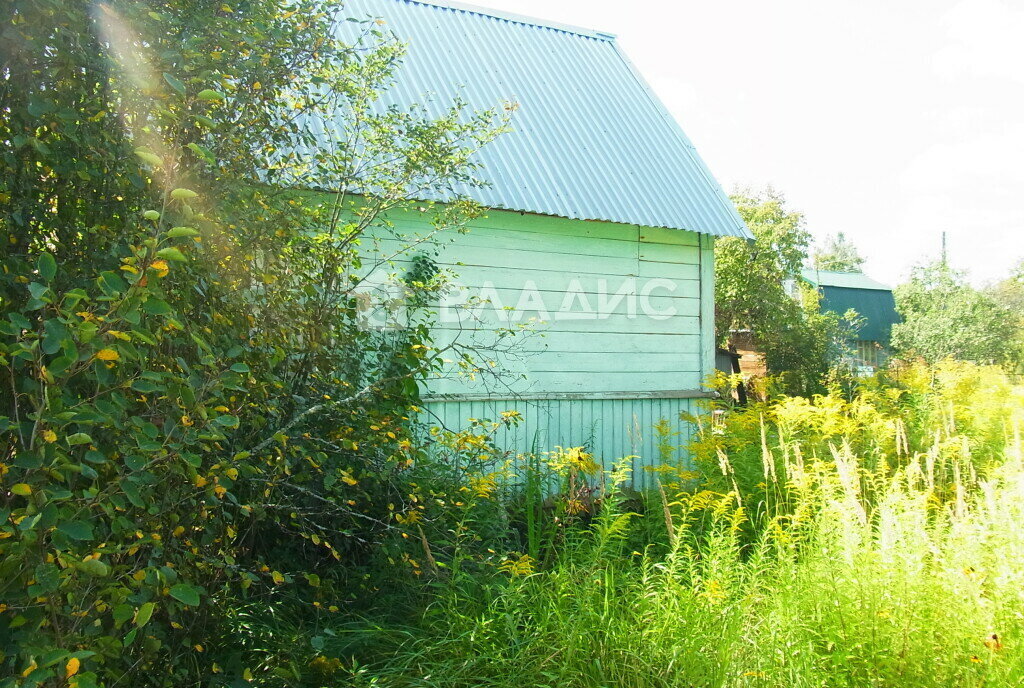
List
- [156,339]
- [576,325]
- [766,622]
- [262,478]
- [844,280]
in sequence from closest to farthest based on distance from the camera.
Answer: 1. [156,339]
2. [262,478]
3. [766,622]
4. [576,325]
5. [844,280]

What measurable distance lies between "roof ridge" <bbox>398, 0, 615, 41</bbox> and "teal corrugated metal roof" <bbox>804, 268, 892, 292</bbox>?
19398 mm

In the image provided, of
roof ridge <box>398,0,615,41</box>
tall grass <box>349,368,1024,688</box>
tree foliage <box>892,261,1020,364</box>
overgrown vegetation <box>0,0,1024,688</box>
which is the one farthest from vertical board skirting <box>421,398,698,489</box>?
tree foliage <box>892,261,1020,364</box>

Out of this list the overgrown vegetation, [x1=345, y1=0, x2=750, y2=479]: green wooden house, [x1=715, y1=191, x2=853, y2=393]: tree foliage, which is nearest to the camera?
the overgrown vegetation

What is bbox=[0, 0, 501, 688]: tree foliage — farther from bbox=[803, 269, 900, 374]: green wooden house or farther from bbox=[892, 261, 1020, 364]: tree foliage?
bbox=[803, 269, 900, 374]: green wooden house

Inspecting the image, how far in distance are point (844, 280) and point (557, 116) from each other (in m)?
25.4

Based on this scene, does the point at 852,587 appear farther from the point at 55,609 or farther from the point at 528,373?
the point at 528,373

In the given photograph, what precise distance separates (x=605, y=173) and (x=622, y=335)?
183 centimetres

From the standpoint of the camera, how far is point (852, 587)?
3.63 m

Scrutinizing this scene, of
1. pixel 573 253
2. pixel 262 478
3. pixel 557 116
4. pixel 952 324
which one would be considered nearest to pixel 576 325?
pixel 573 253

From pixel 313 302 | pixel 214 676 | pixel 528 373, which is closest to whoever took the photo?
pixel 214 676

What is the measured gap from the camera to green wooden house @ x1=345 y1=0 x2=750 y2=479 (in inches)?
297

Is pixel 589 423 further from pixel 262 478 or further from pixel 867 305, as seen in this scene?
pixel 867 305

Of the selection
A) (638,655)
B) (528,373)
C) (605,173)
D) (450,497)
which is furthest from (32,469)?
(605,173)

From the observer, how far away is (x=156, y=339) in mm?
2053
